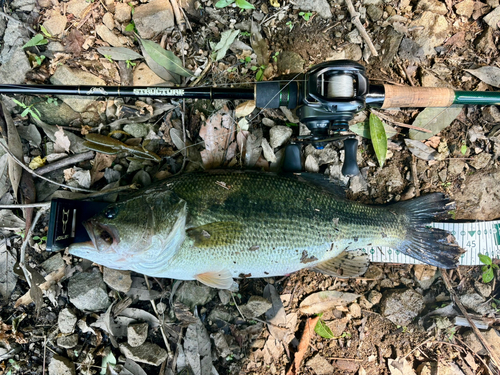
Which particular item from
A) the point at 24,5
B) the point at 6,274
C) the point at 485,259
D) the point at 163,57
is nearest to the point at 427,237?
the point at 485,259

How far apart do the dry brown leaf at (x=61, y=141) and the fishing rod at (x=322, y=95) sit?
1.31ft

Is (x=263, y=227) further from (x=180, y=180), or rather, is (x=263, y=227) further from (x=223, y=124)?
(x=223, y=124)

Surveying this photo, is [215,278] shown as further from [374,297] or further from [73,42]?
[73,42]

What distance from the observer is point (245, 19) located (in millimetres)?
3043

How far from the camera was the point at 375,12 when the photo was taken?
10.2ft

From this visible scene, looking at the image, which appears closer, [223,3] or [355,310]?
[223,3]

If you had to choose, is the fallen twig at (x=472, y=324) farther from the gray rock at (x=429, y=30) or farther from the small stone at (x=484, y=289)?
the gray rock at (x=429, y=30)

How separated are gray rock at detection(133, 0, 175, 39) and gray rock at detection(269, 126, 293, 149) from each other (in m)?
1.47

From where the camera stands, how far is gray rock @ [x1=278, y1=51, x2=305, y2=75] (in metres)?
3.00

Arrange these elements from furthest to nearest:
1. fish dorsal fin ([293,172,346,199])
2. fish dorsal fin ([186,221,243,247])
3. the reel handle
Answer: fish dorsal fin ([293,172,346,199])
the reel handle
fish dorsal fin ([186,221,243,247])

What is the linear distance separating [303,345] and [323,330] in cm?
25

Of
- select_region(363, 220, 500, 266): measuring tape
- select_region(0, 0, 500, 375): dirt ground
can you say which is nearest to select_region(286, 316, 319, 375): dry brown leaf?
select_region(0, 0, 500, 375): dirt ground

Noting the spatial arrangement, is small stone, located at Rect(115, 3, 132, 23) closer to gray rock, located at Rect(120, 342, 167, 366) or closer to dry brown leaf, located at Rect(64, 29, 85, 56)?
dry brown leaf, located at Rect(64, 29, 85, 56)

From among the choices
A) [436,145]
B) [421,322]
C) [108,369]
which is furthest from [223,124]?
[421,322]
